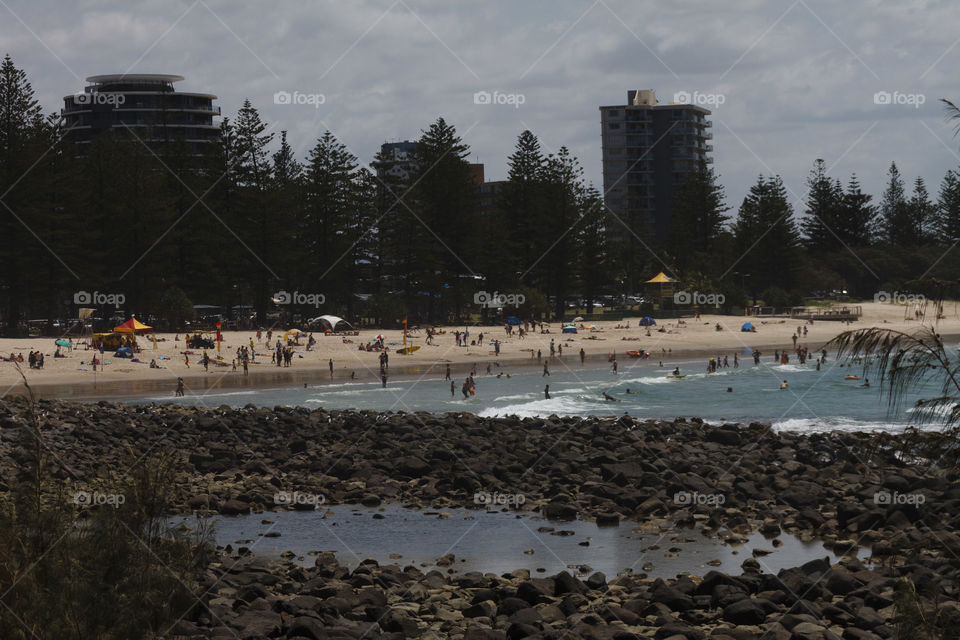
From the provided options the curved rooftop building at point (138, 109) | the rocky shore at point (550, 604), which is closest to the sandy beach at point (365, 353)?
the rocky shore at point (550, 604)

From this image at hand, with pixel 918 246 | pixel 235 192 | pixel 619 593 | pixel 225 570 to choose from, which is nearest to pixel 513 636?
pixel 619 593

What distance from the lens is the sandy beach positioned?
48.4 metres

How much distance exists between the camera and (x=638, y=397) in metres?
44.7

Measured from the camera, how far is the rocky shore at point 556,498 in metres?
12.8

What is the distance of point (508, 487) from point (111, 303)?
49.1 meters

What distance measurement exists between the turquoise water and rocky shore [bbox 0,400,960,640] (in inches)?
218

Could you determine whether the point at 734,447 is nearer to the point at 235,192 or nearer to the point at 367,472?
the point at 367,472

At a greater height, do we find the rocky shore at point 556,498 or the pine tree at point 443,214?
the pine tree at point 443,214

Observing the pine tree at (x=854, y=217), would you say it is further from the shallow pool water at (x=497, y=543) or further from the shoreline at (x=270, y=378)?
the shallow pool water at (x=497, y=543)

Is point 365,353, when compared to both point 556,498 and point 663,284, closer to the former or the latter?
point 556,498

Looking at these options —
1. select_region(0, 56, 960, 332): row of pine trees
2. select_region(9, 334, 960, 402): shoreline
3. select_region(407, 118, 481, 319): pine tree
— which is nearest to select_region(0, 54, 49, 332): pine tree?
select_region(0, 56, 960, 332): row of pine trees

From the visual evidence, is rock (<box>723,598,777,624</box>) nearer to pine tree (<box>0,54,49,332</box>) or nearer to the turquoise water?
the turquoise water

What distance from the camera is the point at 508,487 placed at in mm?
23656

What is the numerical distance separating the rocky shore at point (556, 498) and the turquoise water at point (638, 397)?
5.54m
